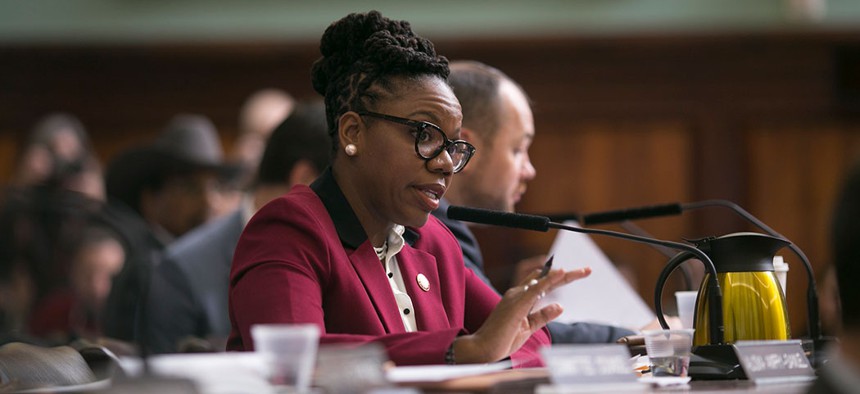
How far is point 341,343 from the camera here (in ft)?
5.22

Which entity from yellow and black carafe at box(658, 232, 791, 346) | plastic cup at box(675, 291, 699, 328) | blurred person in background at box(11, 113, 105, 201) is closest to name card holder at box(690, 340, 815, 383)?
yellow and black carafe at box(658, 232, 791, 346)

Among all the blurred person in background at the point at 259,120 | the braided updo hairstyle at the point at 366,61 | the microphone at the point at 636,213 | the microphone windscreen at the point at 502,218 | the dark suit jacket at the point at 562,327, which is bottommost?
the dark suit jacket at the point at 562,327

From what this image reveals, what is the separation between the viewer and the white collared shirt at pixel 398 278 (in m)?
1.96

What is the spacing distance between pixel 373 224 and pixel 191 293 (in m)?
1.65

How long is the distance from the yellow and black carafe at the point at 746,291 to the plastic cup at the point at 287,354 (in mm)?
807

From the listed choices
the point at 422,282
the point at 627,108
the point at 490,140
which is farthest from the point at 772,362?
the point at 627,108

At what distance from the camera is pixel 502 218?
1.86 metres

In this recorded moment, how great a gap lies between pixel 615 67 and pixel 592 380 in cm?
508

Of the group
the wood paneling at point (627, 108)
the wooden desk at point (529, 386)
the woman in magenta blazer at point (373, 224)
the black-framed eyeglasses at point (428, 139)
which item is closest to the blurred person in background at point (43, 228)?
the wood paneling at point (627, 108)

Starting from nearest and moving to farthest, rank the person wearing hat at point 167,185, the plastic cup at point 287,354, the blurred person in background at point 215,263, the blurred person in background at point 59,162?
the plastic cup at point 287,354, the blurred person in background at point 215,263, the person wearing hat at point 167,185, the blurred person in background at point 59,162

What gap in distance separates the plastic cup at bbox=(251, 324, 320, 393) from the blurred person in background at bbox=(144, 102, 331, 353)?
83.3 inches

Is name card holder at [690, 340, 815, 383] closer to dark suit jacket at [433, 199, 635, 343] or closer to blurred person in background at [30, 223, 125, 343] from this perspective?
dark suit jacket at [433, 199, 635, 343]

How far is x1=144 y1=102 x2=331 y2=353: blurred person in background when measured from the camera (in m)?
3.44

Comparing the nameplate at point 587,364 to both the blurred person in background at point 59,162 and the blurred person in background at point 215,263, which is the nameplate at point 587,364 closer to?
the blurred person in background at point 215,263
